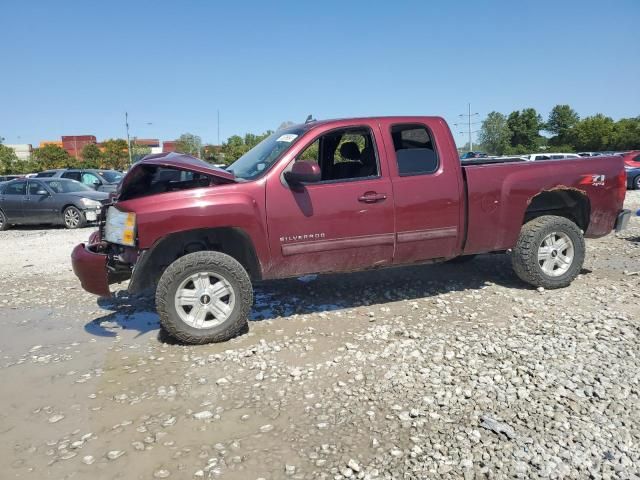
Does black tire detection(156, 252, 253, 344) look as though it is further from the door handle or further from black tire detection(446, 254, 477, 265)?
black tire detection(446, 254, 477, 265)

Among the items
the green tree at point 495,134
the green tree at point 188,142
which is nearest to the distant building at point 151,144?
the green tree at point 188,142

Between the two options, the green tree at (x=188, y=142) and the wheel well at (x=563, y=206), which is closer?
the wheel well at (x=563, y=206)

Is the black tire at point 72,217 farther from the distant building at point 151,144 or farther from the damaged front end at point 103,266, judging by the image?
the distant building at point 151,144

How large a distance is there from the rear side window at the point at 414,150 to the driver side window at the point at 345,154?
10.6 inches

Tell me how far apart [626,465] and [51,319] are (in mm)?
5365

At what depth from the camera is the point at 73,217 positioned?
42.6 feet

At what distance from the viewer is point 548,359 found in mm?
3797

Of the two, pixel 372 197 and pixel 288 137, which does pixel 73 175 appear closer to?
pixel 288 137

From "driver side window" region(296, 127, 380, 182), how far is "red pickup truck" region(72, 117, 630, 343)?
17 millimetres

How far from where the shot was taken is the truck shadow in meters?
5.23

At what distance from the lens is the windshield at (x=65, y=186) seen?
43.7 feet

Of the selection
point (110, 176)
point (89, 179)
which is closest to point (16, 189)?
point (89, 179)

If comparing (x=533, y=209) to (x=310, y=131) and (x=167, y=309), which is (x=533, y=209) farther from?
(x=167, y=309)

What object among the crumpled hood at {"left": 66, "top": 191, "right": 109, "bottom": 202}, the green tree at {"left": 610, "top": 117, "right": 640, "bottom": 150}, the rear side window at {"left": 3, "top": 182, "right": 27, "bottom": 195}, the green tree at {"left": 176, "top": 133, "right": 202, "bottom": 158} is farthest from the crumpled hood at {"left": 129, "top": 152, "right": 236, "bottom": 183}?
the green tree at {"left": 176, "top": 133, "right": 202, "bottom": 158}
